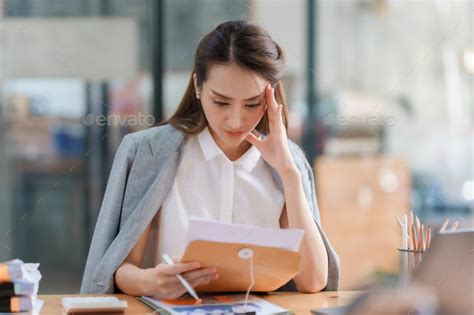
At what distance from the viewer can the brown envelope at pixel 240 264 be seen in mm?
1841

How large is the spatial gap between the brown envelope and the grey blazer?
252 mm

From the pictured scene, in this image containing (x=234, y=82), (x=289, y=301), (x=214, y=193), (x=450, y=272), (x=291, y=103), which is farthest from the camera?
(x=291, y=103)

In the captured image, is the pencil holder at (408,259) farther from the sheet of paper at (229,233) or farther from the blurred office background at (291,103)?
the blurred office background at (291,103)

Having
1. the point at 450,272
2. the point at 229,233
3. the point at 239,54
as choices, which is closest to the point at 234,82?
the point at 239,54

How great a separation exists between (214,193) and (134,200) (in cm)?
22

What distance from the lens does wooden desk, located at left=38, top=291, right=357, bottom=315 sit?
192 centimetres

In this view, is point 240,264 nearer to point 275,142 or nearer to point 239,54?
point 275,142

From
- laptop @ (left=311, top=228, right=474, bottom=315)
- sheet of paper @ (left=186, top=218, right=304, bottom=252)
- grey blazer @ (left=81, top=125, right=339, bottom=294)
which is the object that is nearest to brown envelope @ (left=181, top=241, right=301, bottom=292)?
sheet of paper @ (left=186, top=218, right=304, bottom=252)

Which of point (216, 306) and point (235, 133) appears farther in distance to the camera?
point (235, 133)

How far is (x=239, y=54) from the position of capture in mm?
2180

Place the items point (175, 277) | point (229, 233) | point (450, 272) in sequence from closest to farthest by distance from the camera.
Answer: point (450, 272) < point (229, 233) < point (175, 277)

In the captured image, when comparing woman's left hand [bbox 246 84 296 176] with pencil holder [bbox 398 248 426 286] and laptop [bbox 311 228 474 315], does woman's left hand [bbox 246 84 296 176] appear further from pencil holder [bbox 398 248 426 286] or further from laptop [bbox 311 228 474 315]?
laptop [bbox 311 228 474 315]

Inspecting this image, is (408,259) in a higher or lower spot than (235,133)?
lower

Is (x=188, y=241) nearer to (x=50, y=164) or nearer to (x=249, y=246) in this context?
(x=249, y=246)
